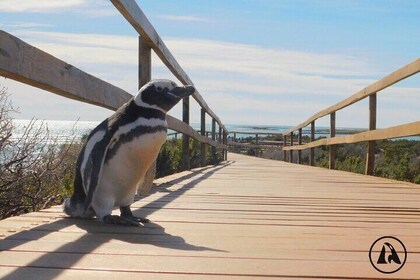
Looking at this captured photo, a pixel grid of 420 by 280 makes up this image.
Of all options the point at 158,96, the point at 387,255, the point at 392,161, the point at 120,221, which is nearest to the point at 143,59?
the point at 158,96

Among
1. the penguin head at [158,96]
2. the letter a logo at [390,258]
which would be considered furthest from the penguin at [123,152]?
the letter a logo at [390,258]

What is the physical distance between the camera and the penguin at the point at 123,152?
2543mm

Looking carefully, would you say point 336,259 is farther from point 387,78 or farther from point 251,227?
point 387,78

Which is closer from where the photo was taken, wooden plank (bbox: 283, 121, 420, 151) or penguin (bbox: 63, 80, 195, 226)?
penguin (bbox: 63, 80, 195, 226)

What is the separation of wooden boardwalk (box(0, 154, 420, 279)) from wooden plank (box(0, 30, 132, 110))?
0.51 m

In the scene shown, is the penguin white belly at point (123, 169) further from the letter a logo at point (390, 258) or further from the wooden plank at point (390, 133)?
the wooden plank at point (390, 133)

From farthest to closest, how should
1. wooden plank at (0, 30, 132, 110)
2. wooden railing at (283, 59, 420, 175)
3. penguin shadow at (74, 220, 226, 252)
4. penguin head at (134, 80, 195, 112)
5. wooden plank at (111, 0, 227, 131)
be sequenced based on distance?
wooden railing at (283, 59, 420, 175) < wooden plank at (111, 0, 227, 131) < penguin head at (134, 80, 195, 112) < penguin shadow at (74, 220, 226, 252) < wooden plank at (0, 30, 132, 110)

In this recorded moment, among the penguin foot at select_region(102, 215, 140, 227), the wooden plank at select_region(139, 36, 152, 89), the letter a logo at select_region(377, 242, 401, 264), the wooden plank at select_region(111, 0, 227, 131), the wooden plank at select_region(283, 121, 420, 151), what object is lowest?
the letter a logo at select_region(377, 242, 401, 264)

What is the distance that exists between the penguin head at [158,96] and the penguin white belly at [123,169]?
0.38 ft

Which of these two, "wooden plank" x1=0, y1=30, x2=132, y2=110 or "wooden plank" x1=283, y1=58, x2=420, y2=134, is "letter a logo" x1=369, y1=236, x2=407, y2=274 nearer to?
"wooden plank" x1=0, y1=30, x2=132, y2=110

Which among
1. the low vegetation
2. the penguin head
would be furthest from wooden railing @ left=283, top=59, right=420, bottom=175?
the penguin head

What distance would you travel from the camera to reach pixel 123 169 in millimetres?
2586

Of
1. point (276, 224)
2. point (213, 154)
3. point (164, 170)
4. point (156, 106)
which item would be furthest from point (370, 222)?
point (213, 154)

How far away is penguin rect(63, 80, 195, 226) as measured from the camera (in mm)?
2543
